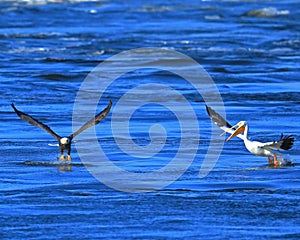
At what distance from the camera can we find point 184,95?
1861 cm

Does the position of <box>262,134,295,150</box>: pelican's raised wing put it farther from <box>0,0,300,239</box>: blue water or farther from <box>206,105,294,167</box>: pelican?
<box>0,0,300,239</box>: blue water

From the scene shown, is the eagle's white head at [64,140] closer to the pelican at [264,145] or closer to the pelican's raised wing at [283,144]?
the pelican at [264,145]

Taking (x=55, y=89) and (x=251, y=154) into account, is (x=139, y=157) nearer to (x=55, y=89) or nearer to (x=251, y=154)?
(x=251, y=154)

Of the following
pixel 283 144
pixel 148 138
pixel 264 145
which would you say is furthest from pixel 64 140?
pixel 283 144

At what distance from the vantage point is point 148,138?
14031 mm

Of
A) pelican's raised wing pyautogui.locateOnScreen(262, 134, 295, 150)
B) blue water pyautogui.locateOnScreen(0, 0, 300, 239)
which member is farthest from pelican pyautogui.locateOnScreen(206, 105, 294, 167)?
blue water pyautogui.locateOnScreen(0, 0, 300, 239)

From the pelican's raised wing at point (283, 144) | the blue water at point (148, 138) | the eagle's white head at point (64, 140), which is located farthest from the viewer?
the eagle's white head at point (64, 140)

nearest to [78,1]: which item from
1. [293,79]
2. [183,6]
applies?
[183,6]

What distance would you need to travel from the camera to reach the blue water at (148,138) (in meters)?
9.37

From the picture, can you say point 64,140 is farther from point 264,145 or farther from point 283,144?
point 283,144

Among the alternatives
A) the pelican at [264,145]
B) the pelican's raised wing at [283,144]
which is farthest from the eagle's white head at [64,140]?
the pelican's raised wing at [283,144]

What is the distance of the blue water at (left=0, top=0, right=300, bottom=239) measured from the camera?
30.7 ft

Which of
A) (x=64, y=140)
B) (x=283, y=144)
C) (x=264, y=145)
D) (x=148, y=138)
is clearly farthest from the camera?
(x=148, y=138)

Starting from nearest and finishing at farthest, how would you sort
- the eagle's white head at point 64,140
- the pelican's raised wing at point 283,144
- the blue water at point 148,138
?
the blue water at point 148,138 < the pelican's raised wing at point 283,144 < the eagle's white head at point 64,140
